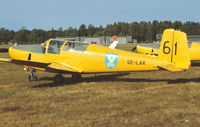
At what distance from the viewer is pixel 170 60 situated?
9.06 metres

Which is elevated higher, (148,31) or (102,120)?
(148,31)

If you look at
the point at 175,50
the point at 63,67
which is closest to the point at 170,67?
the point at 175,50

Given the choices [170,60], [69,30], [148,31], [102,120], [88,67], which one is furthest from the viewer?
[69,30]

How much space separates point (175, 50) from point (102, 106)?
13.0 feet

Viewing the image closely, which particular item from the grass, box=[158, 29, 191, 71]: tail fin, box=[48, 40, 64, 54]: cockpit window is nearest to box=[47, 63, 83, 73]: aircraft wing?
box=[48, 40, 64, 54]: cockpit window

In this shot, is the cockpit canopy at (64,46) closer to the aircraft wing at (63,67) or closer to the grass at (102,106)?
the aircraft wing at (63,67)

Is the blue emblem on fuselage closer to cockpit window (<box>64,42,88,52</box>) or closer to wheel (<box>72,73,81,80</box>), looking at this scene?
cockpit window (<box>64,42,88,52</box>)

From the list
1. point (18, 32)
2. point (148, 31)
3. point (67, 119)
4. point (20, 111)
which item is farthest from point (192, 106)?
point (18, 32)

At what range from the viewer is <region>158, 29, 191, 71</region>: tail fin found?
8.80m

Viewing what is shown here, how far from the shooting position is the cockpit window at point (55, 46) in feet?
34.7

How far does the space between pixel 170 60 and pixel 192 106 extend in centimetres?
311

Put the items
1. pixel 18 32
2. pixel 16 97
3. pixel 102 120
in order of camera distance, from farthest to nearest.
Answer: pixel 18 32 < pixel 16 97 < pixel 102 120

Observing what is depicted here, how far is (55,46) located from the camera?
34.9 feet

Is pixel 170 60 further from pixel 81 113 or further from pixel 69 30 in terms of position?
pixel 69 30
